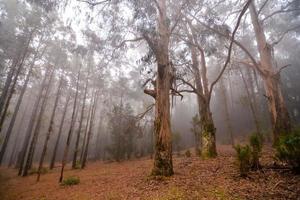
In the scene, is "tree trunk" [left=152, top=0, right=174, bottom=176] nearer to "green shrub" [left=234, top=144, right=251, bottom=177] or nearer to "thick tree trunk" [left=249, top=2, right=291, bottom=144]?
"green shrub" [left=234, top=144, right=251, bottom=177]

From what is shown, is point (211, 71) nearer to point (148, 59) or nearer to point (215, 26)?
point (215, 26)

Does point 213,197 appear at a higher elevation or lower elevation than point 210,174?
lower

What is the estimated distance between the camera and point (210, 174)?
7.29 m

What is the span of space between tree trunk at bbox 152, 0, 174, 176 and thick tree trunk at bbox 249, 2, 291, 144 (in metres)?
5.05

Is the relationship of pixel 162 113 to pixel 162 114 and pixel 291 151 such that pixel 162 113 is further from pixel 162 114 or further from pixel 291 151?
pixel 291 151

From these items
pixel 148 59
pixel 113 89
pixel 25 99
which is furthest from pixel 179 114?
pixel 148 59

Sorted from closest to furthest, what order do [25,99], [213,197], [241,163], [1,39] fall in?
[213,197]
[241,163]
[1,39]
[25,99]

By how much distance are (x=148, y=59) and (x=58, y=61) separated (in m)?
13.9

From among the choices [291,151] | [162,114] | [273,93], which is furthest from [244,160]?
[273,93]

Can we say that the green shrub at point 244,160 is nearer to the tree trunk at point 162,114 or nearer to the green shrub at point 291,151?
the green shrub at point 291,151

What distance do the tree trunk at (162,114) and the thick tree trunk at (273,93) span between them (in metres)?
5.05

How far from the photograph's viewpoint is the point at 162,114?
833cm

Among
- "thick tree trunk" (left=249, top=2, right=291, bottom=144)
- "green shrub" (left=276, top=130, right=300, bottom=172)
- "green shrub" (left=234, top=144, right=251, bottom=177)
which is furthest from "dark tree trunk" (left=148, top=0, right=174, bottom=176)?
"thick tree trunk" (left=249, top=2, right=291, bottom=144)

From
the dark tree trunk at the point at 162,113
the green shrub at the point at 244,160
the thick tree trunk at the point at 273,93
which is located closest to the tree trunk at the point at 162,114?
the dark tree trunk at the point at 162,113
